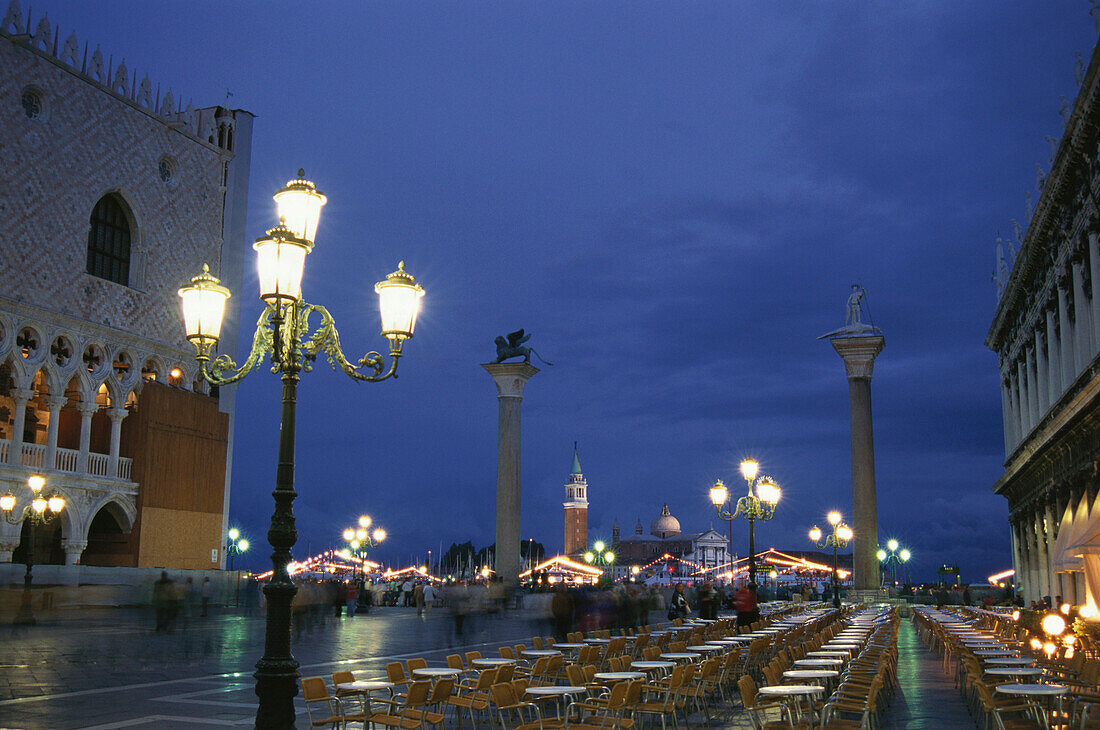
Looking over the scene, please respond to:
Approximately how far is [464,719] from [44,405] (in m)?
26.0

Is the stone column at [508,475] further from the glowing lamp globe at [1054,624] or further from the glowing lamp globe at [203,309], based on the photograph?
the glowing lamp globe at [203,309]

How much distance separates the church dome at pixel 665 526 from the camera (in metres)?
168

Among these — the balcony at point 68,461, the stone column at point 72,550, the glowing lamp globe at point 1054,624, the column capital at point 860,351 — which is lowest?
the glowing lamp globe at point 1054,624

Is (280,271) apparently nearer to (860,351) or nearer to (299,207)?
(299,207)

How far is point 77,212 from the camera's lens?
31.9m

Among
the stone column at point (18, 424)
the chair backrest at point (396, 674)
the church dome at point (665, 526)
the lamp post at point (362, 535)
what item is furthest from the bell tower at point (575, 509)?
the chair backrest at point (396, 674)

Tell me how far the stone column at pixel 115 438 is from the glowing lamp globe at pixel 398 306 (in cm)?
2687

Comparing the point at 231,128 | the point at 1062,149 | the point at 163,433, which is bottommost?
the point at 163,433

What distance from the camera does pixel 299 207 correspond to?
8180mm

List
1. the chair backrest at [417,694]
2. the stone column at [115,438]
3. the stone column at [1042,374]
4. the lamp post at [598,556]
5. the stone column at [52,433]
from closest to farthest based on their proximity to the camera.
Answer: the chair backrest at [417,694] → the stone column at [52,433] → the stone column at [115,438] → the stone column at [1042,374] → the lamp post at [598,556]

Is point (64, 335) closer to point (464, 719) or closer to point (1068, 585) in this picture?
point (464, 719)

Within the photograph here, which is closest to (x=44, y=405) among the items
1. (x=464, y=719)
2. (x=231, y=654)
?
(x=231, y=654)

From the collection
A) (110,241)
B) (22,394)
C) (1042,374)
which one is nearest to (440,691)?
(22,394)

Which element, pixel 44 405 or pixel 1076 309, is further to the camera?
pixel 44 405
